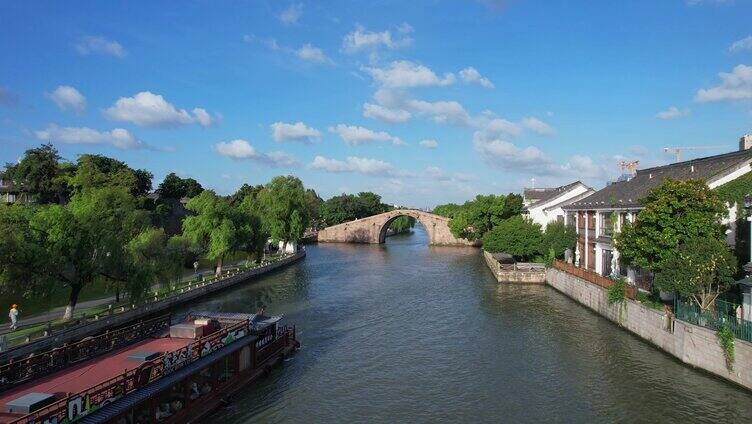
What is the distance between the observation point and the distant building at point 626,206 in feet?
105

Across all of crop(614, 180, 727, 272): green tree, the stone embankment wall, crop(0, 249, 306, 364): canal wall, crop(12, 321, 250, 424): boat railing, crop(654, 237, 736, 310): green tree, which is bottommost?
crop(0, 249, 306, 364): canal wall

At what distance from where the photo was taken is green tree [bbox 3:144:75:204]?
6359 cm

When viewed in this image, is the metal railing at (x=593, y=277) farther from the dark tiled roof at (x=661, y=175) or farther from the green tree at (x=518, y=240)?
the green tree at (x=518, y=240)

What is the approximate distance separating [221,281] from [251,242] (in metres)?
12.0

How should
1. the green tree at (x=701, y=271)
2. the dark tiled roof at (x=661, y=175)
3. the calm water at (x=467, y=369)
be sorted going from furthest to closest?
the dark tiled roof at (x=661, y=175), the green tree at (x=701, y=271), the calm water at (x=467, y=369)

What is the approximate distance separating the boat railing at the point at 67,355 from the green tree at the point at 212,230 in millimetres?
26413

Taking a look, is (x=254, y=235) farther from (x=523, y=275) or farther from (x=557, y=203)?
(x=557, y=203)

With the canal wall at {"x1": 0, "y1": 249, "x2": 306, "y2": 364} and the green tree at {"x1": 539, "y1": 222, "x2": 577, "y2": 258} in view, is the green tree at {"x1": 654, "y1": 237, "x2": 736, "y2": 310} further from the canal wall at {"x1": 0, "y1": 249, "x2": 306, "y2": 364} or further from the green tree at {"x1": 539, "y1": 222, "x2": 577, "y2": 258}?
the canal wall at {"x1": 0, "y1": 249, "x2": 306, "y2": 364}

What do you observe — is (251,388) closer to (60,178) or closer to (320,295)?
(320,295)

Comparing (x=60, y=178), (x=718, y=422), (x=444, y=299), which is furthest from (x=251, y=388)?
(x=60, y=178)

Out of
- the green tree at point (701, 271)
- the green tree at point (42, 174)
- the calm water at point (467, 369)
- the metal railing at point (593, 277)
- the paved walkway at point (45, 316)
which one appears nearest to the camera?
the calm water at point (467, 369)

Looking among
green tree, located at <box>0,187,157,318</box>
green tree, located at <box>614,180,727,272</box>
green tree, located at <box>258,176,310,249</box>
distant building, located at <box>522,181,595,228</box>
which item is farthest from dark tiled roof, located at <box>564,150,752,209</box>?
green tree, located at <box>258,176,310,249</box>

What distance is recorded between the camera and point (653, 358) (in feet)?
85.6

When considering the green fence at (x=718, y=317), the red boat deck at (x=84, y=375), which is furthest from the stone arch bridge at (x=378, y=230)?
the red boat deck at (x=84, y=375)
